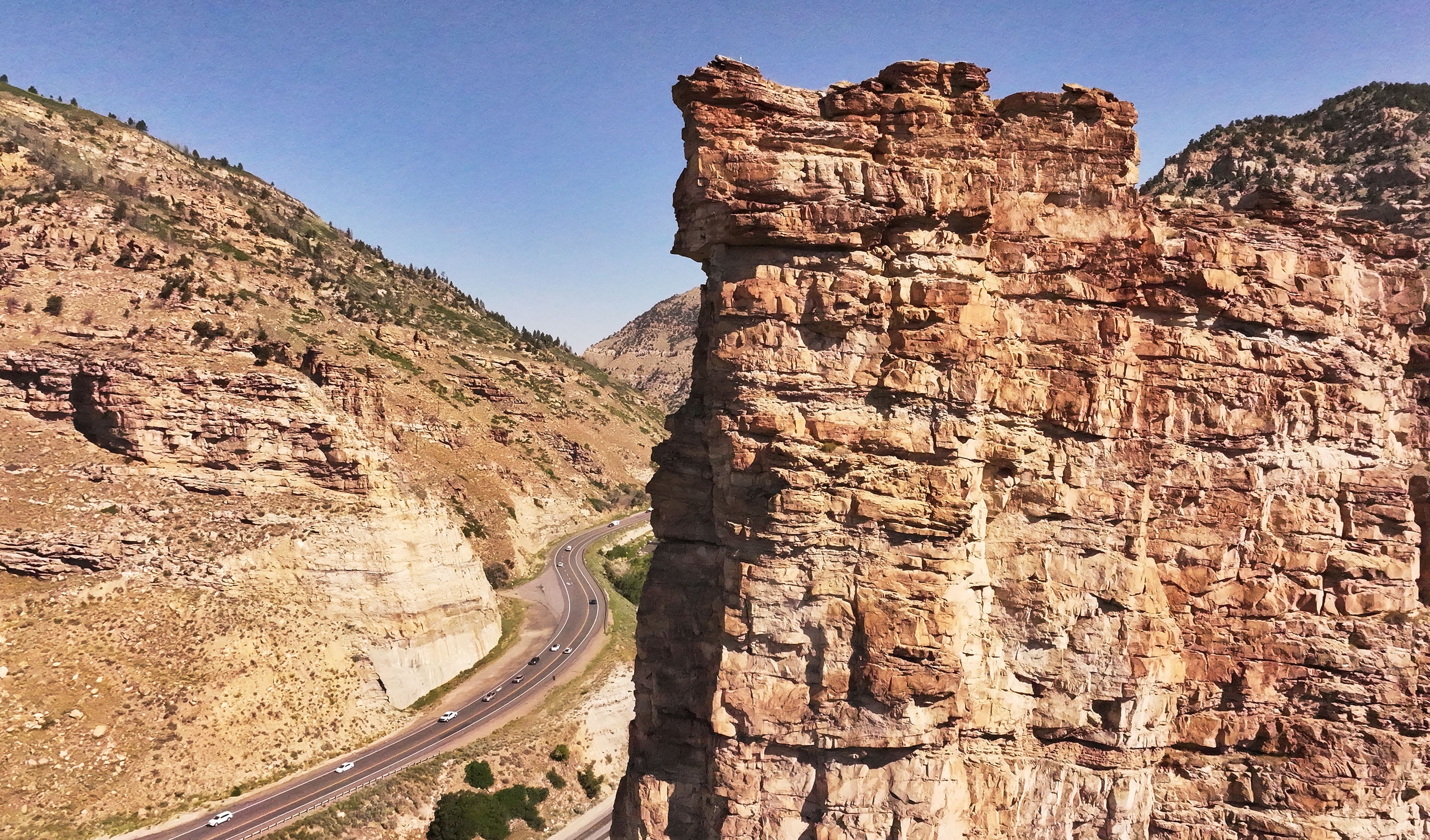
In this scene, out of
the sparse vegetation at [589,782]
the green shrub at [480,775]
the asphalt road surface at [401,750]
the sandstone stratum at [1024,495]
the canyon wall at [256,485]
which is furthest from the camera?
the sparse vegetation at [589,782]

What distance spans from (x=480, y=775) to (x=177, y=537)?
21.6 meters

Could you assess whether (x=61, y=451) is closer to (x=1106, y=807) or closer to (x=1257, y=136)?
(x=1106, y=807)

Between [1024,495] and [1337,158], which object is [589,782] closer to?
[1024,495]

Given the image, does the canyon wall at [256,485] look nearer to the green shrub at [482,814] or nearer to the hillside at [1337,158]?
the green shrub at [482,814]

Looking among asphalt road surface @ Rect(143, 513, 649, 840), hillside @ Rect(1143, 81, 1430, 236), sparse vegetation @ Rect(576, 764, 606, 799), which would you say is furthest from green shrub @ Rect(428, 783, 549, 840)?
hillside @ Rect(1143, 81, 1430, 236)

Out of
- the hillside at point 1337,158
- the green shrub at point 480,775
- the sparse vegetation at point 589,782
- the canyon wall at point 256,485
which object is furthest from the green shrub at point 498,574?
the hillside at point 1337,158

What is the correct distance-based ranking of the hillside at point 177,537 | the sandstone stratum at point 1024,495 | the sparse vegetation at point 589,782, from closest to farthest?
the sandstone stratum at point 1024,495
the hillside at point 177,537
the sparse vegetation at point 589,782

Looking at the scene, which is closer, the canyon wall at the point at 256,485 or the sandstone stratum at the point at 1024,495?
the sandstone stratum at the point at 1024,495

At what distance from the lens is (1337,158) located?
5034cm

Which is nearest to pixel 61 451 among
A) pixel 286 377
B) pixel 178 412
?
pixel 178 412

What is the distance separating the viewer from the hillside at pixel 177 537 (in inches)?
1443

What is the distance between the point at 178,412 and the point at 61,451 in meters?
6.34

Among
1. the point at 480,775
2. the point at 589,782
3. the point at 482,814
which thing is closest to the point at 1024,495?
the point at 482,814

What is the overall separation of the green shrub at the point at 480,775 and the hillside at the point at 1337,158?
51.9 metres
